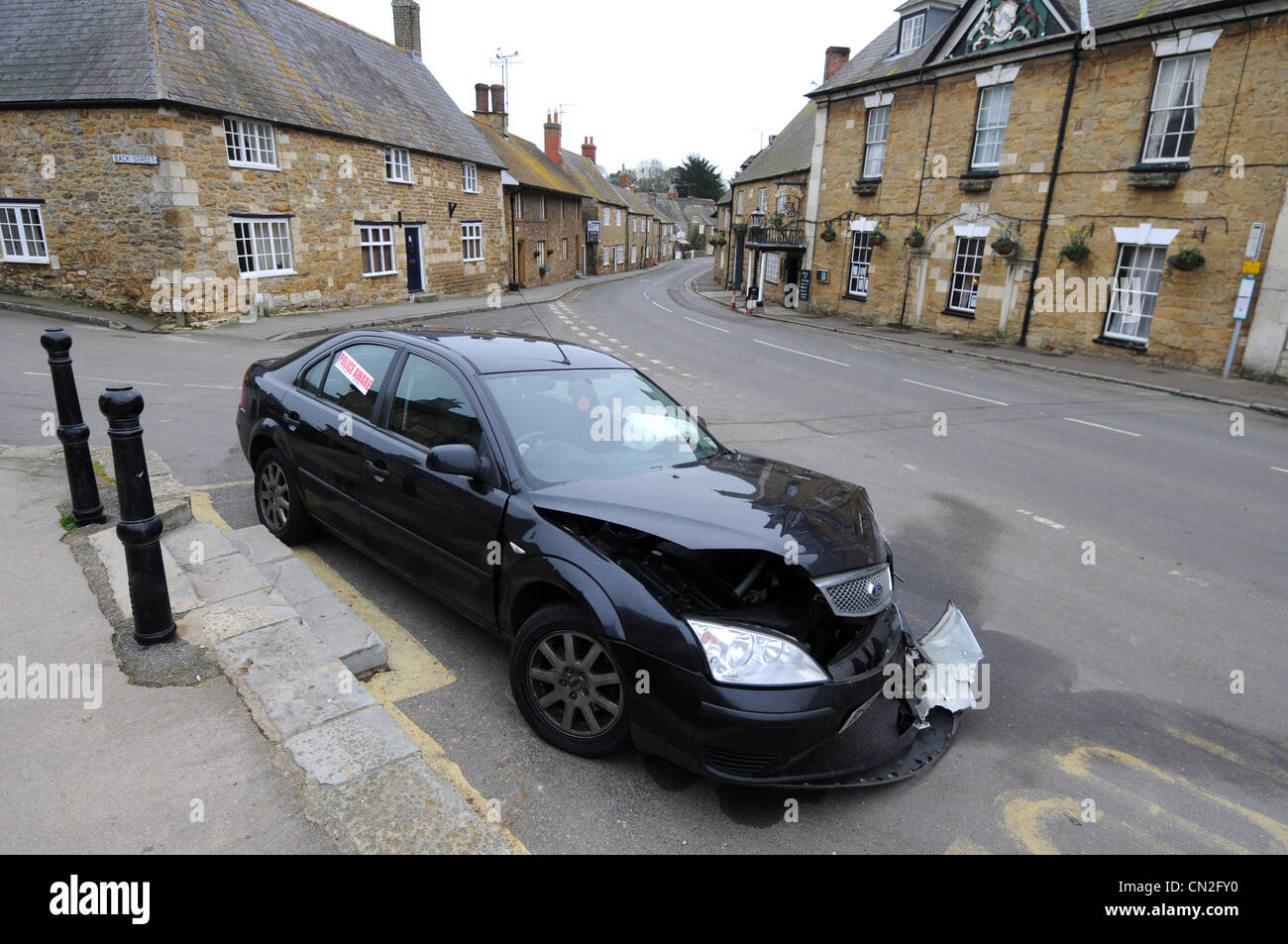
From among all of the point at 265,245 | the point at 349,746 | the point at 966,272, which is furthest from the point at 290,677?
the point at 966,272

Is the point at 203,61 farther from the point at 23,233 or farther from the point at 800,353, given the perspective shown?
the point at 800,353

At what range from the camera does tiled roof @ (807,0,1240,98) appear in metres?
15.9

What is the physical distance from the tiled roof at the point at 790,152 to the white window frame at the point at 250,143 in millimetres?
22232

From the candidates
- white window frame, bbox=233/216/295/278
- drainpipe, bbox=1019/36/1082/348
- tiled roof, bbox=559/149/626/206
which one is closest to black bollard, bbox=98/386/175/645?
white window frame, bbox=233/216/295/278

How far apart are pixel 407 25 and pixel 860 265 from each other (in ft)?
69.3

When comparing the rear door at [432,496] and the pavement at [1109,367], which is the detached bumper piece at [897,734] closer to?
the rear door at [432,496]

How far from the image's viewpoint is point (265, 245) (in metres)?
19.6

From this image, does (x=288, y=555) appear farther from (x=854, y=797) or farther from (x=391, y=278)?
(x=391, y=278)

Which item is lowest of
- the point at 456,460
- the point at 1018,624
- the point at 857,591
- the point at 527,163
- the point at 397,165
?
the point at 1018,624

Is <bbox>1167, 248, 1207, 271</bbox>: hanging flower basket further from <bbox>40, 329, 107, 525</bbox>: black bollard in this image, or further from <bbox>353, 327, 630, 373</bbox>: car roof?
<bbox>40, 329, 107, 525</bbox>: black bollard

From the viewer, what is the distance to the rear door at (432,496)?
12.2ft

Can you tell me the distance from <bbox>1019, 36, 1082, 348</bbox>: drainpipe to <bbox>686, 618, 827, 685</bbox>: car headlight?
63.4 feet

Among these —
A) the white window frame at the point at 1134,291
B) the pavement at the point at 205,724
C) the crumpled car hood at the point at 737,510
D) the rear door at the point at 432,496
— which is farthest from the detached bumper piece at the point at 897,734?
the white window frame at the point at 1134,291

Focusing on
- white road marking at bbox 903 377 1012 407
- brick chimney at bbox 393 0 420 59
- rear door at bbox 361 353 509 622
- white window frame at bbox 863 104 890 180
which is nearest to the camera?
rear door at bbox 361 353 509 622
